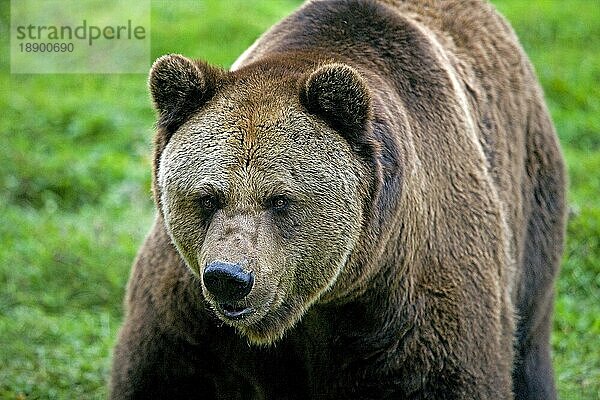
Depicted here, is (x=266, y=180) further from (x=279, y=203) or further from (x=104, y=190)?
(x=104, y=190)

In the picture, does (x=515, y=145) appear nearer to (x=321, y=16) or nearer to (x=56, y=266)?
(x=321, y=16)

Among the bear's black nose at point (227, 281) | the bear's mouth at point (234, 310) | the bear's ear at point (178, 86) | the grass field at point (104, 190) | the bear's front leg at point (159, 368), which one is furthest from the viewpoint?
the grass field at point (104, 190)

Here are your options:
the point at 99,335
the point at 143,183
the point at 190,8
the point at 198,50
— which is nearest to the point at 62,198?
the point at 143,183

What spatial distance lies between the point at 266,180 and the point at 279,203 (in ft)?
0.36

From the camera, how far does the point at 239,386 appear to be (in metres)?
5.22

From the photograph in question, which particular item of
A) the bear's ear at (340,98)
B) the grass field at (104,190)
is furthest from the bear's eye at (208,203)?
the grass field at (104,190)

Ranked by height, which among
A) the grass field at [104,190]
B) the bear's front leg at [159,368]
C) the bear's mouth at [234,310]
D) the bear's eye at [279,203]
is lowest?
the grass field at [104,190]

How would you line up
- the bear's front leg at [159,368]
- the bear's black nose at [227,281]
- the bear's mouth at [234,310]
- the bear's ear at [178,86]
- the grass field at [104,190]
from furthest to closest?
the grass field at [104,190], the bear's front leg at [159,368], the bear's ear at [178,86], the bear's mouth at [234,310], the bear's black nose at [227,281]

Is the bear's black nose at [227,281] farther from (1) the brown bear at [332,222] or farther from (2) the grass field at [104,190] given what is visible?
(2) the grass field at [104,190]

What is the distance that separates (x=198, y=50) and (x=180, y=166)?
9378 millimetres

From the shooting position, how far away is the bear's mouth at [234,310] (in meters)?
4.23

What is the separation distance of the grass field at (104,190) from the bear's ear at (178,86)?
277cm

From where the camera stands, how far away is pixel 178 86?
454cm

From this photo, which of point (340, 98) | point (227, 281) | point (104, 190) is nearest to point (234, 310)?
point (227, 281)
